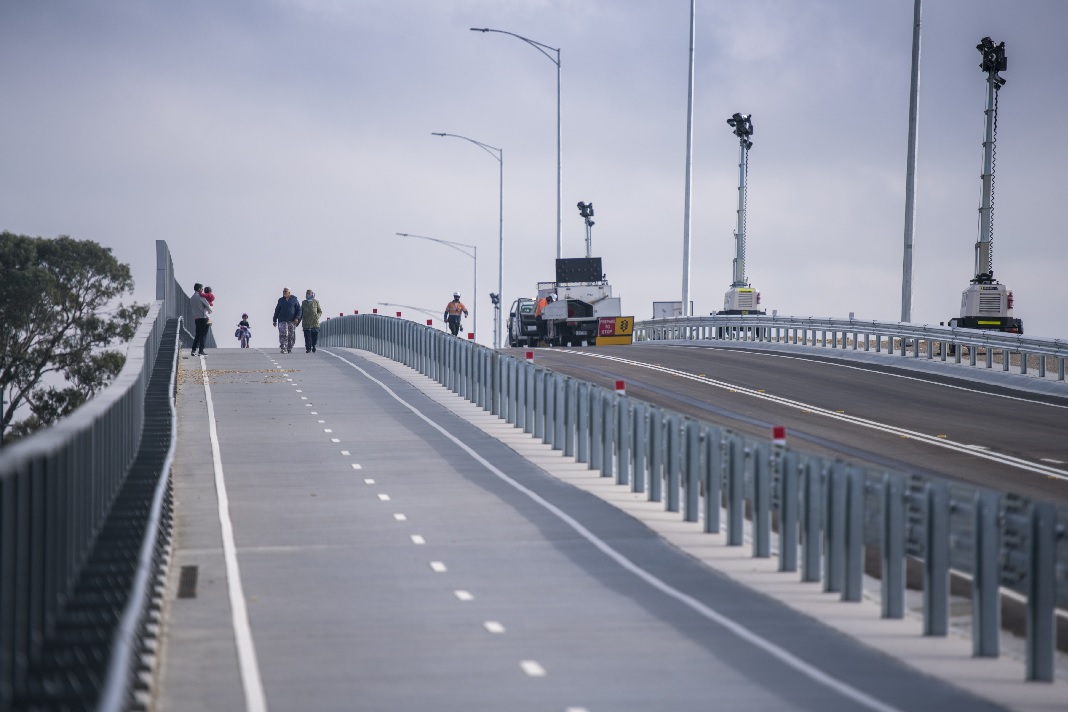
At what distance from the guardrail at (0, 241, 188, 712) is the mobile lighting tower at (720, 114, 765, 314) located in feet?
163

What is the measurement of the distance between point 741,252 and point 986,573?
5482cm

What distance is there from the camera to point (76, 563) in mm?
11031

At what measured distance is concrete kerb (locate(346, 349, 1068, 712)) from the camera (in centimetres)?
1092

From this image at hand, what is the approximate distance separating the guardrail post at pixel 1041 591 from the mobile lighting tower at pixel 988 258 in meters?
36.9

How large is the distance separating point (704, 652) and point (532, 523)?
6.64m

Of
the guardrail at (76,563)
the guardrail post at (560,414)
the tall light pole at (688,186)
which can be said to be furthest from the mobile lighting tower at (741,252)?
the guardrail at (76,563)

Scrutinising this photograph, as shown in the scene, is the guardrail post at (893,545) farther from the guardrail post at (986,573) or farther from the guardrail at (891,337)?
the guardrail at (891,337)

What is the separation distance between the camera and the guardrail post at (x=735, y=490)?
17.0 m

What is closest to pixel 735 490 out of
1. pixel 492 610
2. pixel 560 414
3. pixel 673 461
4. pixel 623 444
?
pixel 673 461

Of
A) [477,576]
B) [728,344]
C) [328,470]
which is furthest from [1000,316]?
[477,576]

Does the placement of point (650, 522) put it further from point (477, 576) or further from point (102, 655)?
point (102, 655)

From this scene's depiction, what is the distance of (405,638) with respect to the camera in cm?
1236

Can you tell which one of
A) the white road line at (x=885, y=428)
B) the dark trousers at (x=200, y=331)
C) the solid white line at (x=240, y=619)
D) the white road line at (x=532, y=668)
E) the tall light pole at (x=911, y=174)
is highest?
the tall light pole at (x=911, y=174)

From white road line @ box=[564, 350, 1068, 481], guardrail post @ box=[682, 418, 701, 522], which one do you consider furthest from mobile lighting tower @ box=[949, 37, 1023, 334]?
guardrail post @ box=[682, 418, 701, 522]
